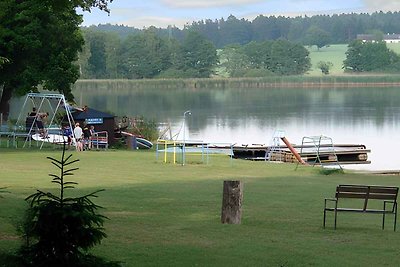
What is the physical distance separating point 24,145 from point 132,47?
148 metres

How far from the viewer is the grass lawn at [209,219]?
11391 millimetres

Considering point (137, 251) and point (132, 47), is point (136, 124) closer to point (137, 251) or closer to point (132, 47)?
point (137, 251)

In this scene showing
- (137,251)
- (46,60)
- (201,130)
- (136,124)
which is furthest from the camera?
(201,130)

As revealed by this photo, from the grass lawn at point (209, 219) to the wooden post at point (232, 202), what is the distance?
0.82 feet

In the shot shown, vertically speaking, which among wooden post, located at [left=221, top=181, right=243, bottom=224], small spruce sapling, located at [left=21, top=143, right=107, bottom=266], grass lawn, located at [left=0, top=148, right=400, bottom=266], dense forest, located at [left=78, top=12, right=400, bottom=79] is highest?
dense forest, located at [left=78, top=12, right=400, bottom=79]

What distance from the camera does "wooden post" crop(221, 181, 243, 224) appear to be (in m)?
14.3

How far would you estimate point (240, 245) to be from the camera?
1229 centimetres

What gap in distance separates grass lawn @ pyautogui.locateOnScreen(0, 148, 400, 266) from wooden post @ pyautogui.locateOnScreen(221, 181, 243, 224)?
249 mm

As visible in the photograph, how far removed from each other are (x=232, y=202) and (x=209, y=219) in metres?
0.90

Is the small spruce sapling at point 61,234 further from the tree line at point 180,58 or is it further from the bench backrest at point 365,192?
the tree line at point 180,58

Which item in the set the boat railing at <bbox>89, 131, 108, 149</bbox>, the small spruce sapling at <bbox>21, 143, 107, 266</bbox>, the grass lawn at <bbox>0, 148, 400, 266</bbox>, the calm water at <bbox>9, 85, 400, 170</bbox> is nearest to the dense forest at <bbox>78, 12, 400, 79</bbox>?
the calm water at <bbox>9, 85, 400, 170</bbox>

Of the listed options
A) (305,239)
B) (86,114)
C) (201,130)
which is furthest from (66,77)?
(305,239)

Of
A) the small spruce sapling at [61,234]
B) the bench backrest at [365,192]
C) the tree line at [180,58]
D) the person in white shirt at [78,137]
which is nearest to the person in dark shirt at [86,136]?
the person in white shirt at [78,137]

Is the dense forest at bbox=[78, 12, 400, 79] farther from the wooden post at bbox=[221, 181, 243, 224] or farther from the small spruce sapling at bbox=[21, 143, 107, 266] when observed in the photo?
the small spruce sapling at bbox=[21, 143, 107, 266]
